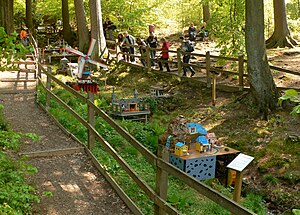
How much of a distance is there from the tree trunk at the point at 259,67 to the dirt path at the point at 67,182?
246 inches

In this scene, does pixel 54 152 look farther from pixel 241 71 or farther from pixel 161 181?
pixel 241 71

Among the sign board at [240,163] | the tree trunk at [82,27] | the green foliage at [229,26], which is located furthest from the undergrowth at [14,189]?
the tree trunk at [82,27]

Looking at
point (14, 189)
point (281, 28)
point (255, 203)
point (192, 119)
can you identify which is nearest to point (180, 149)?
point (255, 203)

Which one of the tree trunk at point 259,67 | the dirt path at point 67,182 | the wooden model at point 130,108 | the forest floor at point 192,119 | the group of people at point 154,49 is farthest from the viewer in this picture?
the group of people at point 154,49

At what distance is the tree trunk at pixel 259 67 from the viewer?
1301 cm

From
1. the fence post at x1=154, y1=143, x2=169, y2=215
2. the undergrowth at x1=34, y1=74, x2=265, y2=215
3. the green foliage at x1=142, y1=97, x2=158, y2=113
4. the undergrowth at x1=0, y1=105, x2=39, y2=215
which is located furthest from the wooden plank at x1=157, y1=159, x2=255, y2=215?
the green foliage at x1=142, y1=97, x2=158, y2=113

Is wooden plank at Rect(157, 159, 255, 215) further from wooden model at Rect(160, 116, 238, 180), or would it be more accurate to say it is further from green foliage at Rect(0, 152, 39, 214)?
wooden model at Rect(160, 116, 238, 180)

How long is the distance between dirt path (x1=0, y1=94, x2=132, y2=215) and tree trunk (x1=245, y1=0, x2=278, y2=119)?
20.5 ft

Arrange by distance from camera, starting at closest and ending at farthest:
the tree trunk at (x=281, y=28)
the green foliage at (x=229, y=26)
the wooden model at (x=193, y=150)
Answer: the wooden model at (x=193, y=150)
the green foliage at (x=229, y=26)
the tree trunk at (x=281, y=28)

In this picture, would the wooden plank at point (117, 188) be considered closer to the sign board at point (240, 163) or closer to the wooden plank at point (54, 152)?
the wooden plank at point (54, 152)

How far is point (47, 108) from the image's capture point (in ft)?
38.2

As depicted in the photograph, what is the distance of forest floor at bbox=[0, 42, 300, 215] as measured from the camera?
21.4 feet

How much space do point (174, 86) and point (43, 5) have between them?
2055 centimetres

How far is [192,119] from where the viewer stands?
46.9 feet
